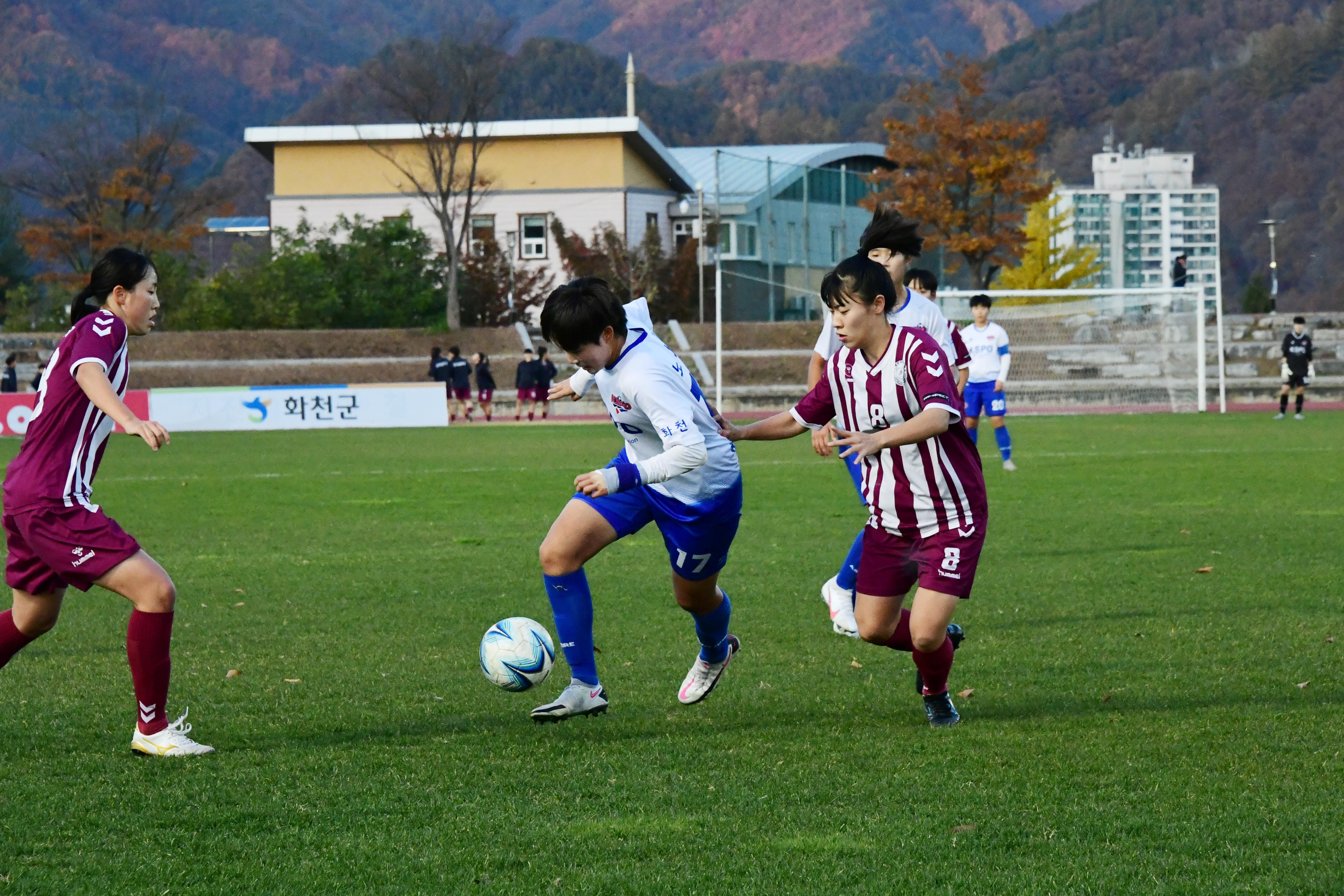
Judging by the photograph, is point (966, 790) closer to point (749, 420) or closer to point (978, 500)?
point (978, 500)

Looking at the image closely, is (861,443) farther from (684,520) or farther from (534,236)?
(534,236)

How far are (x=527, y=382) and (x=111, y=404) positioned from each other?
30631 mm

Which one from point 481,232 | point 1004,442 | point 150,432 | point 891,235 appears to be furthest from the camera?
point 481,232

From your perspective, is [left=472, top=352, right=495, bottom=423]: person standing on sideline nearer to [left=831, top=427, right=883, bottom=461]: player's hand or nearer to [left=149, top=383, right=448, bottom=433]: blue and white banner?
[left=149, top=383, right=448, bottom=433]: blue and white banner

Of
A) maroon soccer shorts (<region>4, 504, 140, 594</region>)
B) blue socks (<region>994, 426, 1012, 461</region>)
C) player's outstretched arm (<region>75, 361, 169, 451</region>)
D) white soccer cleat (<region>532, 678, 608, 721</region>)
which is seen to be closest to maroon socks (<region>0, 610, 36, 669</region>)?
maroon soccer shorts (<region>4, 504, 140, 594</region>)

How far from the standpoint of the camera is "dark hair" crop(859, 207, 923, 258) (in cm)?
666

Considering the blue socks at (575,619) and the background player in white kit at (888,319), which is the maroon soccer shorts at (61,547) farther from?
the background player in white kit at (888,319)

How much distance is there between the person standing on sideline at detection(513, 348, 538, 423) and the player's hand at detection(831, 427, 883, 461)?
29865 mm

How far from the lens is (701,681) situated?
5848mm

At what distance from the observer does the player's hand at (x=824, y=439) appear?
4969 mm

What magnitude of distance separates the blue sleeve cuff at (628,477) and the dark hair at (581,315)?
1.62 feet

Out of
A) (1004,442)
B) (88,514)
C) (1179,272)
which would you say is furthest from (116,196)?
(88,514)

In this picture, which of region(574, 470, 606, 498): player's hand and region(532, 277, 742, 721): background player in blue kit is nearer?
region(574, 470, 606, 498): player's hand

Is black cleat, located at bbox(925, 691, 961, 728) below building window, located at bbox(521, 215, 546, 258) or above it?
below
